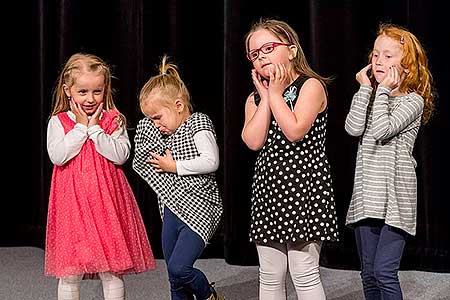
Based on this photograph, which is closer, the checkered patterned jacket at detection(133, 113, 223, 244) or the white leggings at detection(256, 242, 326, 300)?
the white leggings at detection(256, 242, 326, 300)

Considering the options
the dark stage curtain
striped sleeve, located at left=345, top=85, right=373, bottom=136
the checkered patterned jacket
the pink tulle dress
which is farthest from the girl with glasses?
the dark stage curtain

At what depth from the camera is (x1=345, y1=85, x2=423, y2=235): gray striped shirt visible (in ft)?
8.00

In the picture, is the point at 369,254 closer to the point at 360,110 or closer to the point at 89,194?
the point at 360,110

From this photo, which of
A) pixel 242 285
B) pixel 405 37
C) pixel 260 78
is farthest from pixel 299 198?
pixel 242 285

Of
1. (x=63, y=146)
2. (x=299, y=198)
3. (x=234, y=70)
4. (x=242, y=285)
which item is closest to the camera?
(x=299, y=198)

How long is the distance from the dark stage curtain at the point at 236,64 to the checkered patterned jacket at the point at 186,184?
99cm

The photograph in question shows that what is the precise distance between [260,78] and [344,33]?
1.21 m

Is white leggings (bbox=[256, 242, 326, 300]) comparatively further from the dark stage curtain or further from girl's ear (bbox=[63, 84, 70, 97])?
the dark stage curtain

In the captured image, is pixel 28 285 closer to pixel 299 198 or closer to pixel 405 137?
pixel 299 198

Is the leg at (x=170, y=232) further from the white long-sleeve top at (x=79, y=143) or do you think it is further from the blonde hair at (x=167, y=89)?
the blonde hair at (x=167, y=89)

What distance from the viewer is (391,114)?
8.07ft

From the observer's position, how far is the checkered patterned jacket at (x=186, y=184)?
8.62ft

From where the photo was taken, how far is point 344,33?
3.54 metres

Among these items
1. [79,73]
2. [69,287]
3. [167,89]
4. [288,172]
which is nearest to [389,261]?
[288,172]
